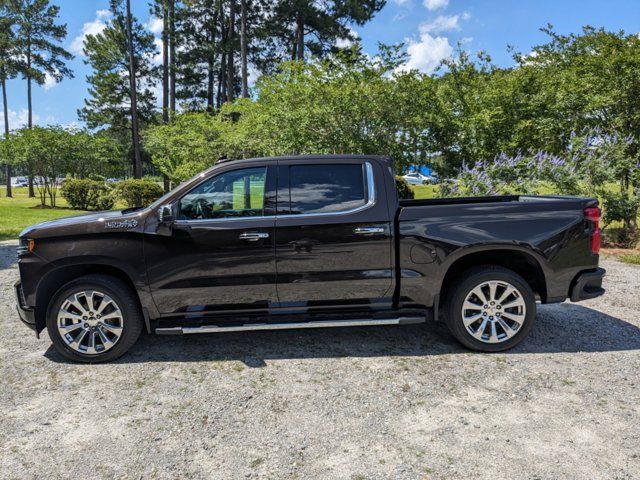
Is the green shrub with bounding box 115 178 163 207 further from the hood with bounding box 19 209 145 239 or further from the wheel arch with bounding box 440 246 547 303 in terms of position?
the wheel arch with bounding box 440 246 547 303

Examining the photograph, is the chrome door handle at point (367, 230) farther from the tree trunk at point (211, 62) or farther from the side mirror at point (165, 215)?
the tree trunk at point (211, 62)

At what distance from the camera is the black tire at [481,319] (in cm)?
410

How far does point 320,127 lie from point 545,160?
5352 millimetres

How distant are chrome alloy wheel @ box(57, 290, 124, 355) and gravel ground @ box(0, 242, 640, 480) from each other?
217 millimetres

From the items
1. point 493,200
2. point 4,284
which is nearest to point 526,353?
point 493,200

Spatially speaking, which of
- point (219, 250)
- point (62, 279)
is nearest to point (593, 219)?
point (219, 250)

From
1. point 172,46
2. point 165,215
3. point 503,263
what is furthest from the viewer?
point 172,46

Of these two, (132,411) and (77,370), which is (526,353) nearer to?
(132,411)

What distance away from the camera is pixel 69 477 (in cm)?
256

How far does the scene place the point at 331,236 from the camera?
4.02 meters

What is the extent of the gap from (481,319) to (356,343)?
47.7 inches

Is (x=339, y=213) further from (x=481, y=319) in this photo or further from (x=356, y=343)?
(x=481, y=319)

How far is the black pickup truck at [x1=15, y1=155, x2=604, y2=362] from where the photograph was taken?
3.98 meters

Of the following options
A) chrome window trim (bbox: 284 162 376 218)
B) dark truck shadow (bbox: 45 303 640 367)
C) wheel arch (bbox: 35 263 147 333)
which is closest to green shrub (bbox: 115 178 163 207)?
dark truck shadow (bbox: 45 303 640 367)
